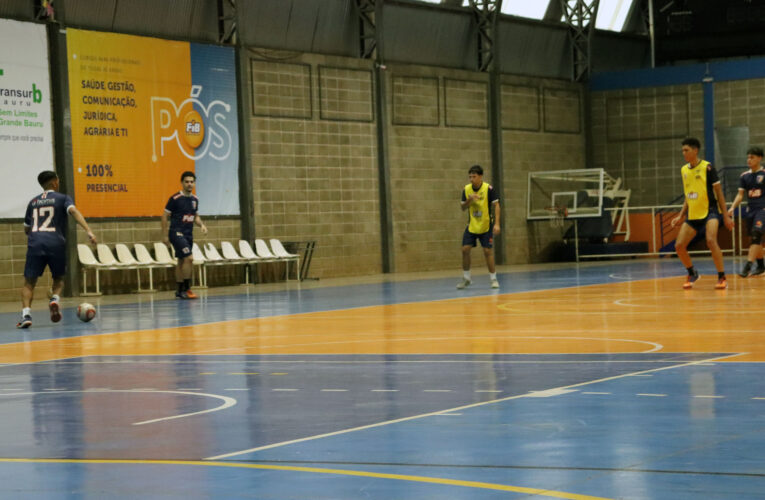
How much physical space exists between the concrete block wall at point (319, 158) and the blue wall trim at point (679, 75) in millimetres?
10114

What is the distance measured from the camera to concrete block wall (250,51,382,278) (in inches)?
1134

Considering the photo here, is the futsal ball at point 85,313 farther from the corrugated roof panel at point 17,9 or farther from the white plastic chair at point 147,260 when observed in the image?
the corrugated roof panel at point 17,9

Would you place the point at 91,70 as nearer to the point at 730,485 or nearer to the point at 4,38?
the point at 4,38

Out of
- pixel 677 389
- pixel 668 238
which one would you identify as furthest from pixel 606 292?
pixel 668 238

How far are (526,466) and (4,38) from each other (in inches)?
802

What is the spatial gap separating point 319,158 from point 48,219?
48.4 ft

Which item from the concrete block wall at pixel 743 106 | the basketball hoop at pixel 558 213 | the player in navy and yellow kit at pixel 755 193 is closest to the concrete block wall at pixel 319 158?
the basketball hoop at pixel 558 213

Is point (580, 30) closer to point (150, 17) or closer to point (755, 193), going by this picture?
point (150, 17)

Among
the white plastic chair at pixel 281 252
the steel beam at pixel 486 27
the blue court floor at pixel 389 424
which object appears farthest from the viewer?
the steel beam at pixel 486 27

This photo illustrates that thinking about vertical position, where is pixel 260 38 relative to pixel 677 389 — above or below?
above

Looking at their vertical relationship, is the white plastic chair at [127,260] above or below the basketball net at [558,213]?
below

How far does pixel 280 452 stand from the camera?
5.83 metres

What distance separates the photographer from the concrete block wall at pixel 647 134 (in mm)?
37594

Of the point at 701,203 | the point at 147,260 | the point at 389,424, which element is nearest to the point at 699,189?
the point at 701,203
